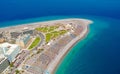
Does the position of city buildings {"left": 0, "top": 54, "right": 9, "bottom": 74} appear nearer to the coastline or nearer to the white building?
the white building

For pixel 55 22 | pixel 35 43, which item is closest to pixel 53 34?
pixel 35 43

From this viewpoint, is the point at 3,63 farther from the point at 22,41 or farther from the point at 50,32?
the point at 50,32

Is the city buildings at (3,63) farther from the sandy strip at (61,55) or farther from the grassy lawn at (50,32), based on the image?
the grassy lawn at (50,32)

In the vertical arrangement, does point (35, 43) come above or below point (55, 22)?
below

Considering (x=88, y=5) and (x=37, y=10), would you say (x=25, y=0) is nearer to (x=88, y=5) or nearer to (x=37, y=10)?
→ (x=37, y=10)

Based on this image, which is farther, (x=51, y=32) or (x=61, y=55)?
(x=51, y=32)

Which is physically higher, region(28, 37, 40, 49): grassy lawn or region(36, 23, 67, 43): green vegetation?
region(36, 23, 67, 43): green vegetation

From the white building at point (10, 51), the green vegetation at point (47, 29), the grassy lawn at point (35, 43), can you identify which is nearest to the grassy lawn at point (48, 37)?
the grassy lawn at point (35, 43)

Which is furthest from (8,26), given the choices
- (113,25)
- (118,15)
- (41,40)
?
(118,15)

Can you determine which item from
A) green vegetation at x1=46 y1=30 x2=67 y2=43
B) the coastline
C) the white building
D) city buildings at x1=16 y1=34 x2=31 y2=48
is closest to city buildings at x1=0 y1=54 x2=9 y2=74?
the white building
